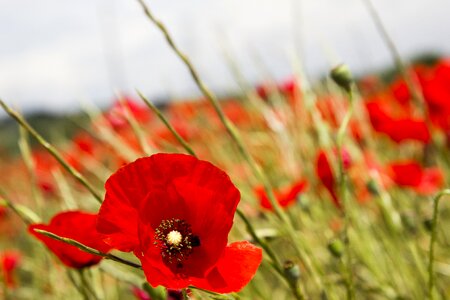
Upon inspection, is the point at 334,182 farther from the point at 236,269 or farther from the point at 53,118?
the point at 53,118

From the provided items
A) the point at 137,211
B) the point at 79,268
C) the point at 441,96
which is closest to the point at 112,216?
the point at 137,211

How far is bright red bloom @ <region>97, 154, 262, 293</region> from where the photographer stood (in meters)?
0.42

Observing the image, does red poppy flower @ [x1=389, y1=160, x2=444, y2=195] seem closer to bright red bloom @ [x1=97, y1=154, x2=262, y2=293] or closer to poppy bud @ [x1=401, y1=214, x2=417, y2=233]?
poppy bud @ [x1=401, y1=214, x2=417, y2=233]

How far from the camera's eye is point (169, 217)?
478mm

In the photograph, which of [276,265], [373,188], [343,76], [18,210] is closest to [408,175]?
[373,188]

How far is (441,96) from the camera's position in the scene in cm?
146

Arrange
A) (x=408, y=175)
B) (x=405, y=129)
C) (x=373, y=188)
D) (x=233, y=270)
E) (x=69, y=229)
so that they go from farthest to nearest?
1. (x=405, y=129)
2. (x=408, y=175)
3. (x=373, y=188)
4. (x=69, y=229)
5. (x=233, y=270)

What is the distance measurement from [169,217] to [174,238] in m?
0.03

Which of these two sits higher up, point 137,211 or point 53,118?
point 53,118

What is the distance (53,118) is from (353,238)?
11.3 m

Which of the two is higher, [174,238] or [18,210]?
[18,210]

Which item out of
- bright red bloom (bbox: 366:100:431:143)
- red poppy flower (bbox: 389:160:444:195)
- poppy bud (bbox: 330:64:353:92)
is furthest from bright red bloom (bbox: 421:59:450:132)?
poppy bud (bbox: 330:64:353:92)

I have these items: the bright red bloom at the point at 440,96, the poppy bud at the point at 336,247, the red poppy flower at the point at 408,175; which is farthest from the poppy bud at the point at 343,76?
the bright red bloom at the point at 440,96

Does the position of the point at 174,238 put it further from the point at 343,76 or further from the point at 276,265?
the point at 343,76
